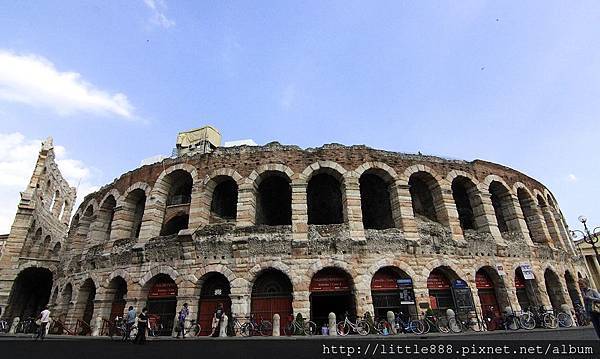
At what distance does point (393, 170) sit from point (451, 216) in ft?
11.5

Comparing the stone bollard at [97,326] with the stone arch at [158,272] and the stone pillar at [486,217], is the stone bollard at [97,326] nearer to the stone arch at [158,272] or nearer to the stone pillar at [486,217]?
the stone arch at [158,272]

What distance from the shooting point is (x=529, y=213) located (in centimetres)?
1802

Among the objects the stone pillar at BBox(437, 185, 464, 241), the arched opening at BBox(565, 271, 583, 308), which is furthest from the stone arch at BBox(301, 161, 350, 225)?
the arched opening at BBox(565, 271, 583, 308)

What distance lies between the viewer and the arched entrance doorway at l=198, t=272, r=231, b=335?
12.8 metres

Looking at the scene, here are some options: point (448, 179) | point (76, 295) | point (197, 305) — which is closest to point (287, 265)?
point (197, 305)

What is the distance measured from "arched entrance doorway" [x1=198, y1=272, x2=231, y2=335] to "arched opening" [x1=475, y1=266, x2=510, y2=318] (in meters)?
11.2

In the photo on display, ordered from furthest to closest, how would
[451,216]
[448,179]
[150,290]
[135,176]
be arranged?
[135,176] < [448,179] < [451,216] < [150,290]

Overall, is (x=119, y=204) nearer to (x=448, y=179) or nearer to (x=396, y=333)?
(x=396, y=333)

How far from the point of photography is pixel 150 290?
13.8 m

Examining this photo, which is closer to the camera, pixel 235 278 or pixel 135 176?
pixel 235 278

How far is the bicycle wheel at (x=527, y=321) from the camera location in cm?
1269

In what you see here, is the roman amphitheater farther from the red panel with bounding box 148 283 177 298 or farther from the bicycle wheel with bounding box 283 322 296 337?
the bicycle wheel with bounding box 283 322 296 337

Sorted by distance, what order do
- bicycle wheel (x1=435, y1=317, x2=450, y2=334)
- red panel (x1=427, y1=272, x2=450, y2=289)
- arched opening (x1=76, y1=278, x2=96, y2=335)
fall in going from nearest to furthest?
bicycle wheel (x1=435, y1=317, x2=450, y2=334), red panel (x1=427, y1=272, x2=450, y2=289), arched opening (x1=76, y1=278, x2=96, y2=335)

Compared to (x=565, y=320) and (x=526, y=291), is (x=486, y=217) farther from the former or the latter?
(x=565, y=320)
